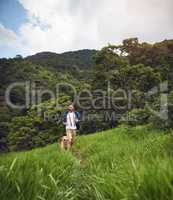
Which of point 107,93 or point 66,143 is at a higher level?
point 107,93

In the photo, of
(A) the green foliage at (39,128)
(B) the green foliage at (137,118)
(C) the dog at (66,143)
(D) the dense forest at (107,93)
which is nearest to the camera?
(C) the dog at (66,143)

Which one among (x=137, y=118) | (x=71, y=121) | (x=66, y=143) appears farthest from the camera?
(x=137, y=118)

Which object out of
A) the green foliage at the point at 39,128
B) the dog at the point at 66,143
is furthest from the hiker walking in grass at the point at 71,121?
the green foliage at the point at 39,128

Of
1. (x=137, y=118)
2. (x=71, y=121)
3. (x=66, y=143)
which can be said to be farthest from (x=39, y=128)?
(x=71, y=121)

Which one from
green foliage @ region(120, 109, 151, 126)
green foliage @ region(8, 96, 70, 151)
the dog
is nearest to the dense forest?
green foliage @ region(8, 96, 70, 151)

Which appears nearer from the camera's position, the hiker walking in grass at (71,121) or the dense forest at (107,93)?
the hiker walking in grass at (71,121)

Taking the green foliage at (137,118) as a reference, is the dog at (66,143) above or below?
below

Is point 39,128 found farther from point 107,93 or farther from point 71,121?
point 71,121

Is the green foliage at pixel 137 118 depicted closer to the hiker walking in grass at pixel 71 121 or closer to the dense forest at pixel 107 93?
the hiker walking in grass at pixel 71 121

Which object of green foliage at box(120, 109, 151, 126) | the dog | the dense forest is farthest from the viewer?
the dense forest

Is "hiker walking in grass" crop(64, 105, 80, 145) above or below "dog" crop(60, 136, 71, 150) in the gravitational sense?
above

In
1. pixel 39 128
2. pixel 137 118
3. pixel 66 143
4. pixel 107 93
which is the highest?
pixel 107 93

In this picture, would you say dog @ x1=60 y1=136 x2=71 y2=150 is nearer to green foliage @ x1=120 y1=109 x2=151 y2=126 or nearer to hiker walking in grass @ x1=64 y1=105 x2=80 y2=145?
hiker walking in grass @ x1=64 y1=105 x2=80 y2=145

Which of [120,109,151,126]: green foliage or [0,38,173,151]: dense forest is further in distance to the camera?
[0,38,173,151]: dense forest
